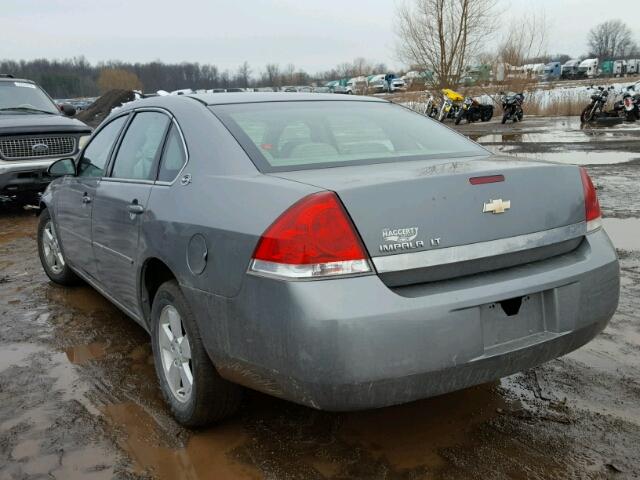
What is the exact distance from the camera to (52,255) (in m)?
5.41

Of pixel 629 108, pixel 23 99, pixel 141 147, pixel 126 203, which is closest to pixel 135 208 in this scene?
pixel 126 203

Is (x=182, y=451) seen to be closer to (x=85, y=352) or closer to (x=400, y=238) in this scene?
(x=400, y=238)

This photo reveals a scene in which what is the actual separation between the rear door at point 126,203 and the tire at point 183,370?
366 mm

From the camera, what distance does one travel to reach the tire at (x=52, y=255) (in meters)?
5.17

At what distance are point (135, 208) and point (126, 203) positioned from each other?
0.20 m

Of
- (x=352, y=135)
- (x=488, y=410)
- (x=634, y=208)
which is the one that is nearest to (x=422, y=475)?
(x=488, y=410)

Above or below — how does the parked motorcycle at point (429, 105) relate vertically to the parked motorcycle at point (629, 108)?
above

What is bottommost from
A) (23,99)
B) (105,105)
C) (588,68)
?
(23,99)

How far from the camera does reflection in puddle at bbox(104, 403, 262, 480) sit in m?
2.54

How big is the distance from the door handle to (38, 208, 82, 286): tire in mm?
2129

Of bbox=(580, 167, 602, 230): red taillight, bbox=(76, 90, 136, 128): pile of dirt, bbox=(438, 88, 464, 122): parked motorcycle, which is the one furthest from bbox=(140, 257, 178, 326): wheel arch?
bbox=(76, 90, 136, 128): pile of dirt

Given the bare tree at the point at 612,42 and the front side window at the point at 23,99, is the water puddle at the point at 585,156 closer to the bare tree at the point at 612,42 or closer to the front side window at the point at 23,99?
the front side window at the point at 23,99

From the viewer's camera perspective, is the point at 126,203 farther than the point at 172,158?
Yes

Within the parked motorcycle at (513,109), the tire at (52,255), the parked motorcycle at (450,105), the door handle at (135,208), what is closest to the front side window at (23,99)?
the tire at (52,255)
